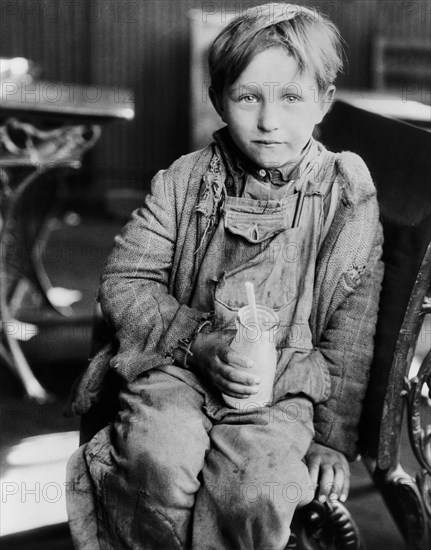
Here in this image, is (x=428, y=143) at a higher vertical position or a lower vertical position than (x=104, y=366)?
higher

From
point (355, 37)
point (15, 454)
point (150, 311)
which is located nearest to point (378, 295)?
point (150, 311)

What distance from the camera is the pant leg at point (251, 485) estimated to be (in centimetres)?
102

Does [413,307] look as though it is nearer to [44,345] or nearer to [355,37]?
[44,345]

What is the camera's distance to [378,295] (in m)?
1.17

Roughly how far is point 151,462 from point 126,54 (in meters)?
3.80

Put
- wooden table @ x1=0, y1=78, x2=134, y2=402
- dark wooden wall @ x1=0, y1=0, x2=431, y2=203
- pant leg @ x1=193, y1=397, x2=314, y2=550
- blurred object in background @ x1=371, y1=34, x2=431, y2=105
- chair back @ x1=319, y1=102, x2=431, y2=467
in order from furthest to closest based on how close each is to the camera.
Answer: dark wooden wall @ x1=0, y1=0, x2=431, y2=203 → blurred object in background @ x1=371, y1=34, x2=431, y2=105 → wooden table @ x1=0, y1=78, x2=134, y2=402 → chair back @ x1=319, y1=102, x2=431, y2=467 → pant leg @ x1=193, y1=397, x2=314, y2=550

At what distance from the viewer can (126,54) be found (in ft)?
14.8

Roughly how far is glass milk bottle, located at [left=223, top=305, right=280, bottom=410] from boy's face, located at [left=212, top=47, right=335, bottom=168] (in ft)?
0.73

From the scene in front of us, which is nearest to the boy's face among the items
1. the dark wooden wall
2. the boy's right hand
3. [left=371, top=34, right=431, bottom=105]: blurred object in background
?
the boy's right hand

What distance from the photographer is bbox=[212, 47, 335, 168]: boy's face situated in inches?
42.3

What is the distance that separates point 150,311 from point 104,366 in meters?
0.14

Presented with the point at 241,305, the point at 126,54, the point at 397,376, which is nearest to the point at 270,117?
the point at 241,305

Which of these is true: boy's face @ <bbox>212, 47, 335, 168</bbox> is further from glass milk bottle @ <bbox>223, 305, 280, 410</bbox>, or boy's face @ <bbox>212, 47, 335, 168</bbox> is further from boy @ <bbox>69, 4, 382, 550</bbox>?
glass milk bottle @ <bbox>223, 305, 280, 410</bbox>

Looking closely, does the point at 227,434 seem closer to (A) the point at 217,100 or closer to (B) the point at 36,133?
(A) the point at 217,100
